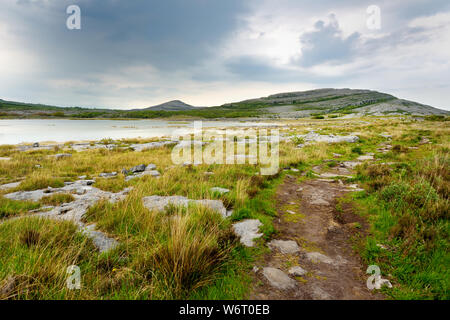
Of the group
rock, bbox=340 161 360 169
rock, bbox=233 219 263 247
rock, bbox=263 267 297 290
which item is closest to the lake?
rock, bbox=340 161 360 169

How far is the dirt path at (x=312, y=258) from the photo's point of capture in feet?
9.09

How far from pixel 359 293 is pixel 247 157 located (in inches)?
411

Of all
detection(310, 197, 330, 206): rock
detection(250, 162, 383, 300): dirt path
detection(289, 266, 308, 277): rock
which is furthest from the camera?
detection(310, 197, 330, 206): rock

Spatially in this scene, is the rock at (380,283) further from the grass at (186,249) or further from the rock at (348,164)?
the rock at (348,164)

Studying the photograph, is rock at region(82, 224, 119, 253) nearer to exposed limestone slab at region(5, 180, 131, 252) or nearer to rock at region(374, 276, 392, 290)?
exposed limestone slab at region(5, 180, 131, 252)

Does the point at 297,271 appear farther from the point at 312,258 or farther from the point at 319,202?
the point at 319,202

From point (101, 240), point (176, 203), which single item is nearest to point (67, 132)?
point (176, 203)

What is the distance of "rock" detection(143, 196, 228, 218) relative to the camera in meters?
5.10

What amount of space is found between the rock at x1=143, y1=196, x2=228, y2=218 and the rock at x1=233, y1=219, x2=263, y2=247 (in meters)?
0.57

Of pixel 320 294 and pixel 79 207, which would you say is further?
pixel 79 207

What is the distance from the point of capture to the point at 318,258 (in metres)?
3.58

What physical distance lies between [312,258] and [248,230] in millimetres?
1352

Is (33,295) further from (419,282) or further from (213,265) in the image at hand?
(419,282)
